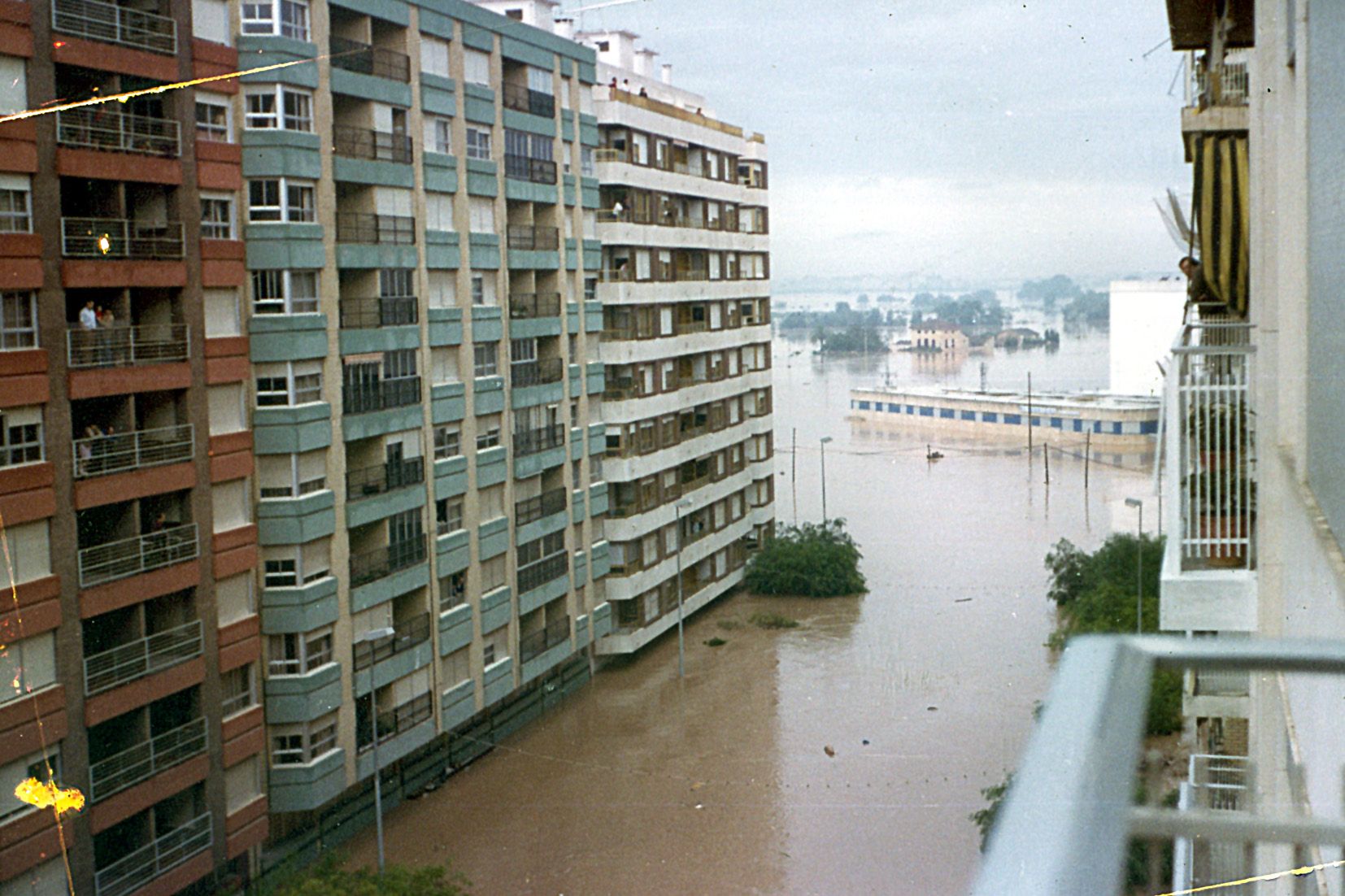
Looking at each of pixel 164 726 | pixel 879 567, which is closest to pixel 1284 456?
pixel 164 726

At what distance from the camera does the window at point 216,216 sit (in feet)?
11.6

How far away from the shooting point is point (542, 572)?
5.59 m

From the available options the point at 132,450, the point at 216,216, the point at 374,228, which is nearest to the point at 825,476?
the point at 374,228

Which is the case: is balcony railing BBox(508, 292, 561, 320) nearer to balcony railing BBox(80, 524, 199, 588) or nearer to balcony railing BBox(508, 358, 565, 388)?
balcony railing BBox(508, 358, 565, 388)

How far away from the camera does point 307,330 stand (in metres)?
3.90

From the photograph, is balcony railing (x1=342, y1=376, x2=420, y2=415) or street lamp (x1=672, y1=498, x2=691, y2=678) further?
street lamp (x1=672, y1=498, x2=691, y2=678)

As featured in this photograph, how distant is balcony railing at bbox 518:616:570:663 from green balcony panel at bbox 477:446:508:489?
63cm

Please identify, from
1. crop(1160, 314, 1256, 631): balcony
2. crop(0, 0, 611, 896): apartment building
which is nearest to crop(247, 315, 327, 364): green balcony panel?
crop(0, 0, 611, 896): apartment building

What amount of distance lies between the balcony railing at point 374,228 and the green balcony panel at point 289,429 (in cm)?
56

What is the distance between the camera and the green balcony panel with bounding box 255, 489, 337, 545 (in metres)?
3.74

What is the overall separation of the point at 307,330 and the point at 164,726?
116cm

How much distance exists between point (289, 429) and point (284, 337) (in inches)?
9.7

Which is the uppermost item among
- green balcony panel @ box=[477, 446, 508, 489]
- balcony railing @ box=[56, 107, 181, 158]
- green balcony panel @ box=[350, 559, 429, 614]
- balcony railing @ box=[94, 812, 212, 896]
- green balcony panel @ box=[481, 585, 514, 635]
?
balcony railing @ box=[56, 107, 181, 158]

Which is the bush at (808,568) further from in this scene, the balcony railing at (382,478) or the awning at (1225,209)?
the awning at (1225,209)
